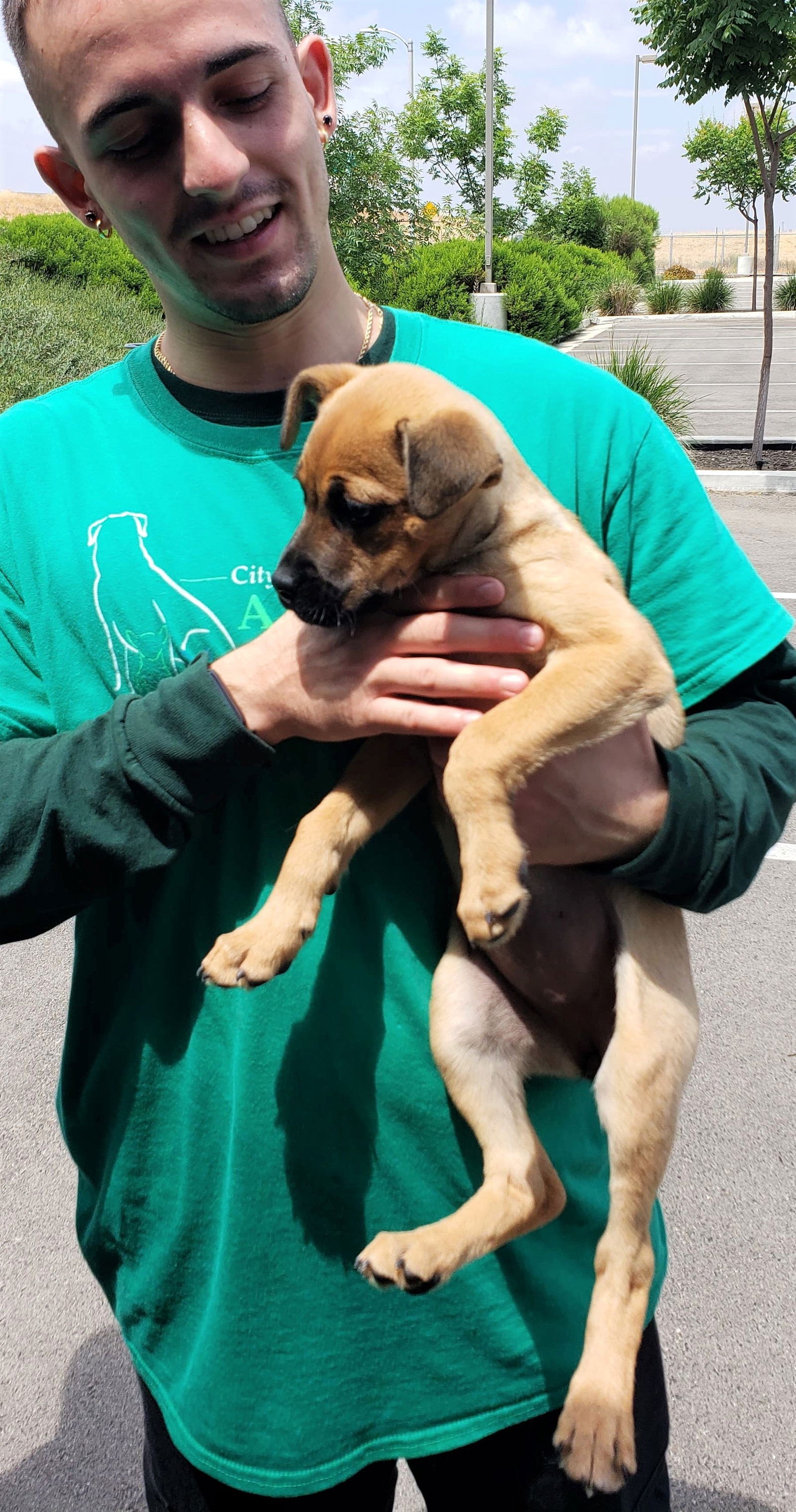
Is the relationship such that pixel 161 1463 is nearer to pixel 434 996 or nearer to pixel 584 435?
pixel 434 996

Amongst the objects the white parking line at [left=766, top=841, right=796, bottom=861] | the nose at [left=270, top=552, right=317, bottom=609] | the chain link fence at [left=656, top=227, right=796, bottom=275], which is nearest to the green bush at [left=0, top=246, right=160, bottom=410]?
the white parking line at [left=766, top=841, right=796, bottom=861]

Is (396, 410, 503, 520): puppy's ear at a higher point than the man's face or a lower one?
lower

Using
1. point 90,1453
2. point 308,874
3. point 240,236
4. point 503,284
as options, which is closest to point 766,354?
point 503,284

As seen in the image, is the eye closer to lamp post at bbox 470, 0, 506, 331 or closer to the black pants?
the black pants


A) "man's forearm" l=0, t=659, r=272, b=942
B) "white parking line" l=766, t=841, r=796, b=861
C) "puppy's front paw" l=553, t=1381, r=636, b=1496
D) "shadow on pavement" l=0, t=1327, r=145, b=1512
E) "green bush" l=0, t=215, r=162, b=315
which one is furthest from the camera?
"green bush" l=0, t=215, r=162, b=315

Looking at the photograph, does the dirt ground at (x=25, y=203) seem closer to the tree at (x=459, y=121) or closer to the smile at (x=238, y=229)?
the tree at (x=459, y=121)

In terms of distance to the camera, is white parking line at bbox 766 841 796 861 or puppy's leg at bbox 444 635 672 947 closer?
puppy's leg at bbox 444 635 672 947

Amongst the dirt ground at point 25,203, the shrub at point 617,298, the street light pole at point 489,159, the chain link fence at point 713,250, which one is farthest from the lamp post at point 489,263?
the chain link fence at point 713,250

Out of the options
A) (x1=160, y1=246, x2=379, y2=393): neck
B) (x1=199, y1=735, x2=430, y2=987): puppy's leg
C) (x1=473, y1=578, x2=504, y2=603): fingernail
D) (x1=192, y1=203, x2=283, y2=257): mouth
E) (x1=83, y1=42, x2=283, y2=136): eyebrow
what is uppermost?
(x1=83, y1=42, x2=283, y2=136): eyebrow

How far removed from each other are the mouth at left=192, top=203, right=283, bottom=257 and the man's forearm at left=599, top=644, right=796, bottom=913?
42.4 inches

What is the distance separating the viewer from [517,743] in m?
1.95

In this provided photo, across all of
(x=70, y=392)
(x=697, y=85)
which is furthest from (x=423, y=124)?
(x=70, y=392)

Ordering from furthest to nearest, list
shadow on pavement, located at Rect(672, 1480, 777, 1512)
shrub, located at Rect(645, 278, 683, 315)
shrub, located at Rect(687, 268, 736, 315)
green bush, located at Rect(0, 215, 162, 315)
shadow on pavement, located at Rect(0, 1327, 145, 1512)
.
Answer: shrub, located at Rect(687, 268, 736, 315)
shrub, located at Rect(645, 278, 683, 315)
green bush, located at Rect(0, 215, 162, 315)
shadow on pavement, located at Rect(0, 1327, 145, 1512)
shadow on pavement, located at Rect(672, 1480, 777, 1512)

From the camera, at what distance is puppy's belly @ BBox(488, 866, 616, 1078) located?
2.23 metres
